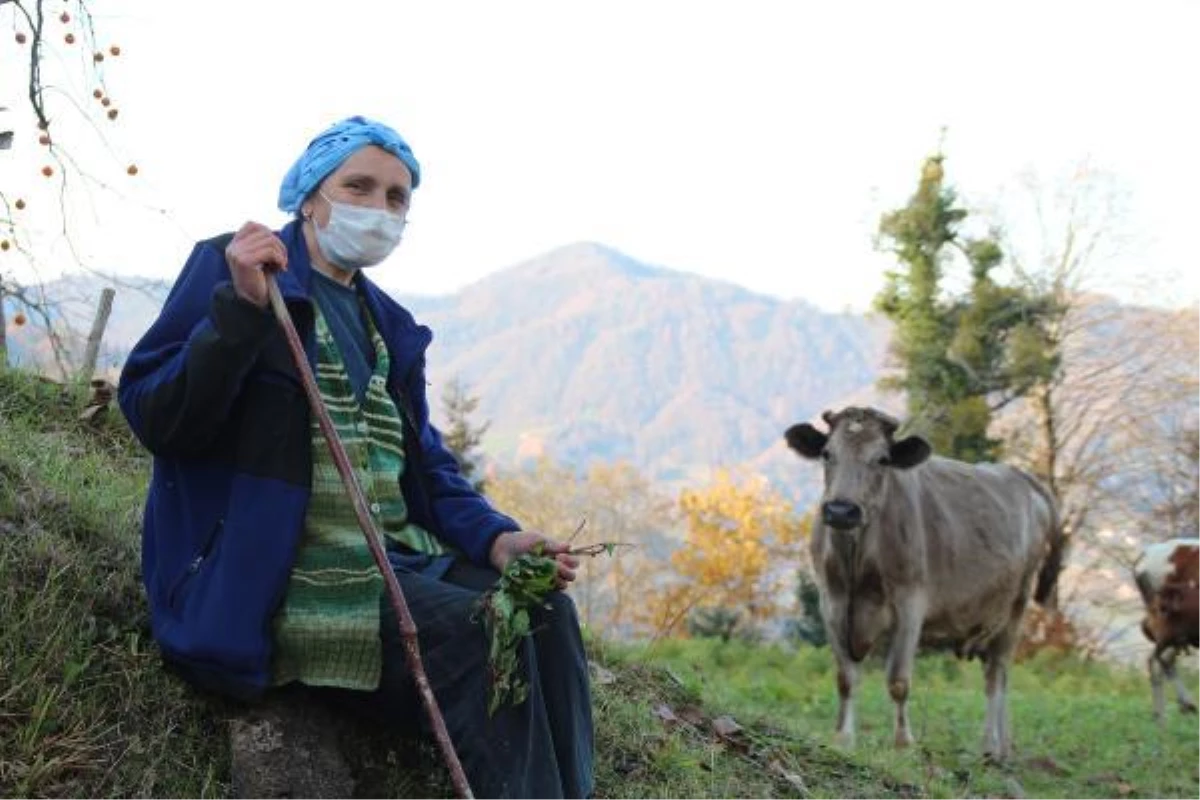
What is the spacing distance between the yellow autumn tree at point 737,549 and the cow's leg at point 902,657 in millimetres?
31138

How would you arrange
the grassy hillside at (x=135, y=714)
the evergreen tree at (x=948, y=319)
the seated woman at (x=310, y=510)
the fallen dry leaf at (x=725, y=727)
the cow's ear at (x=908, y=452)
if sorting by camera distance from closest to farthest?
1. the seated woman at (x=310, y=510)
2. the grassy hillside at (x=135, y=714)
3. the fallen dry leaf at (x=725, y=727)
4. the cow's ear at (x=908, y=452)
5. the evergreen tree at (x=948, y=319)

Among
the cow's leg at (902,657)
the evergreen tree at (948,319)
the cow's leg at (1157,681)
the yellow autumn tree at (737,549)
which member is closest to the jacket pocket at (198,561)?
the cow's leg at (902,657)

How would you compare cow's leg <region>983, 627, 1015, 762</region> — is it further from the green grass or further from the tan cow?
the green grass

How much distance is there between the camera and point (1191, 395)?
116 feet

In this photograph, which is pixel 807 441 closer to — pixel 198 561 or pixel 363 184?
pixel 363 184

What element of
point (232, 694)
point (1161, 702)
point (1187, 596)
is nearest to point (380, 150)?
point (232, 694)

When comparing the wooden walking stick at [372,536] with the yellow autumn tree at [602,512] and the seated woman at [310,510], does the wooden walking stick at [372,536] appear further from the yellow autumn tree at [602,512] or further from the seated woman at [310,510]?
the yellow autumn tree at [602,512]

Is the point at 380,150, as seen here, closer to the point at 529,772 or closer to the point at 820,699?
the point at 529,772

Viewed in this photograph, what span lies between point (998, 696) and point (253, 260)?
859 centimetres

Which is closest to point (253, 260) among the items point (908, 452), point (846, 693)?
point (908, 452)

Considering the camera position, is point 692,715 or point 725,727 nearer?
point 725,727

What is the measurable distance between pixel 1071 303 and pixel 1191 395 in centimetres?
420

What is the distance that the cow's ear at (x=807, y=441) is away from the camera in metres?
8.91

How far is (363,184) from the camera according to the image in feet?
11.5
